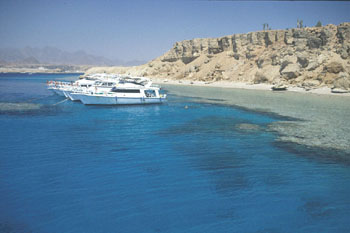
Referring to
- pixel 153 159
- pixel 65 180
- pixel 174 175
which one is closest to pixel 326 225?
pixel 174 175

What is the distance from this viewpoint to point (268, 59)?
8906cm

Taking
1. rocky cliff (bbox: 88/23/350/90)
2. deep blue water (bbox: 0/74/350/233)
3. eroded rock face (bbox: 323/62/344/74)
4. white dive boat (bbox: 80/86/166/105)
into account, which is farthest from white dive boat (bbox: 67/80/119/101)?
eroded rock face (bbox: 323/62/344/74)

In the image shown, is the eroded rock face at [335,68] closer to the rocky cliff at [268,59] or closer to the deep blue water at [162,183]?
the rocky cliff at [268,59]

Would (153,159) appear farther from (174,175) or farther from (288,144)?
(288,144)

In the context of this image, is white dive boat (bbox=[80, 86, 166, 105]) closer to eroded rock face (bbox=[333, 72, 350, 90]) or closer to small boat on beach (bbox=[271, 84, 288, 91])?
small boat on beach (bbox=[271, 84, 288, 91])

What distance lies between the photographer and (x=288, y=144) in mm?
21547

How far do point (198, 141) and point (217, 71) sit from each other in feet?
274

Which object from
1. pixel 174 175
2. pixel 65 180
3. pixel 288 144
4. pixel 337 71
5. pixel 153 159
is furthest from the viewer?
pixel 337 71

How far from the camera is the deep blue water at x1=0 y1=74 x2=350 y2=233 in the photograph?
10.7 metres

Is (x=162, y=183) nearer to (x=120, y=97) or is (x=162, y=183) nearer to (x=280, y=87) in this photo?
(x=120, y=97)

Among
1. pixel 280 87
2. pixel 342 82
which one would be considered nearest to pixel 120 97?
pixel 280 87

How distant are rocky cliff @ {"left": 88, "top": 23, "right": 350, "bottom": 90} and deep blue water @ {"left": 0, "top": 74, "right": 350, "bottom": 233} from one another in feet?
171

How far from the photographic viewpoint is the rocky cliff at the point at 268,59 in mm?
70812

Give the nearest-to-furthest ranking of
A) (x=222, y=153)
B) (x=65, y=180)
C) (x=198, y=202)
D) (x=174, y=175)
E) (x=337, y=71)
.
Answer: (x=198, y=202), (x=65, y=180), (x=174, y=175), (x=222, y=153), (x=337, y=71)
